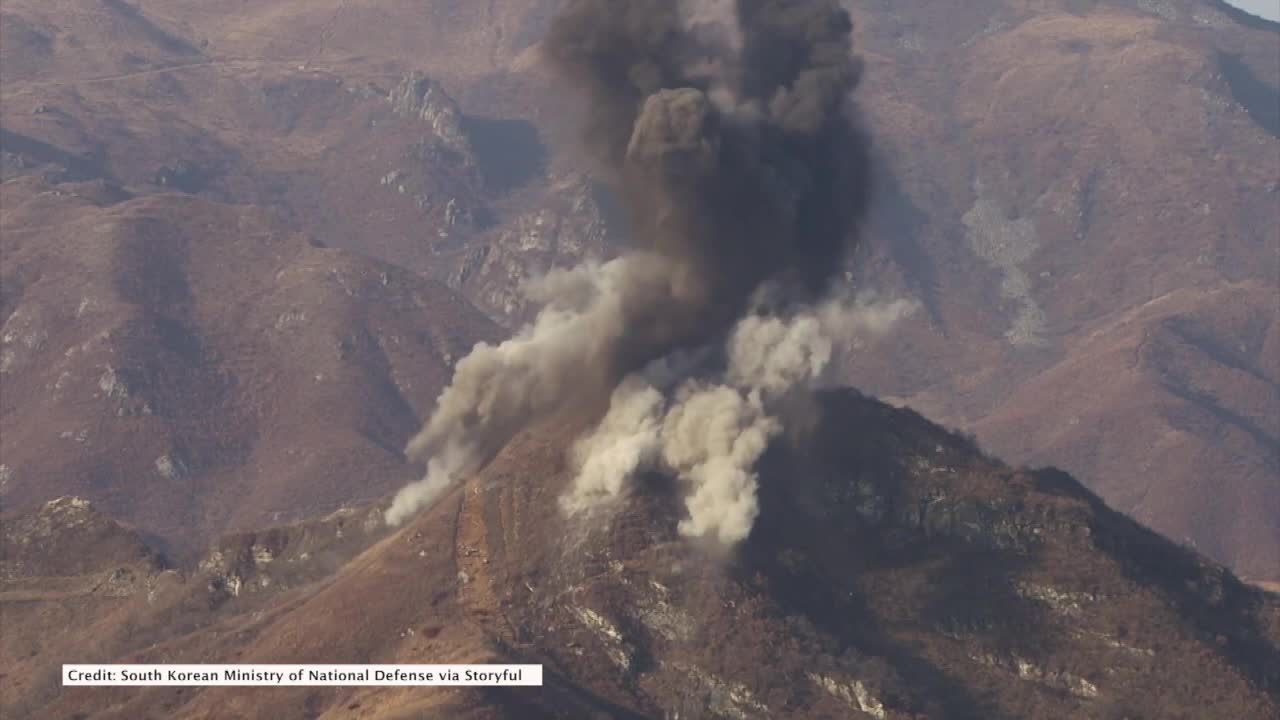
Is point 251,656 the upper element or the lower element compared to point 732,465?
lower

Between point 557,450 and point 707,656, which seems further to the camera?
point 557,450

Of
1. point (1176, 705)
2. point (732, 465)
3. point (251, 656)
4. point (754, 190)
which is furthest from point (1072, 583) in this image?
point (251, 656)

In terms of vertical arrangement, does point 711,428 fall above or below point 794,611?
above

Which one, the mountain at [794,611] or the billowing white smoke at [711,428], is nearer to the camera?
the mountain at [794,611]

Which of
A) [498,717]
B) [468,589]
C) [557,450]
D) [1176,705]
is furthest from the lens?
[557,450]

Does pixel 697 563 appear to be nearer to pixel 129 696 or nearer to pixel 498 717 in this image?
pixel 498 717

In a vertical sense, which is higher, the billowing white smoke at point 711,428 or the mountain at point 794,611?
the billowing white smoke at point 711,428
